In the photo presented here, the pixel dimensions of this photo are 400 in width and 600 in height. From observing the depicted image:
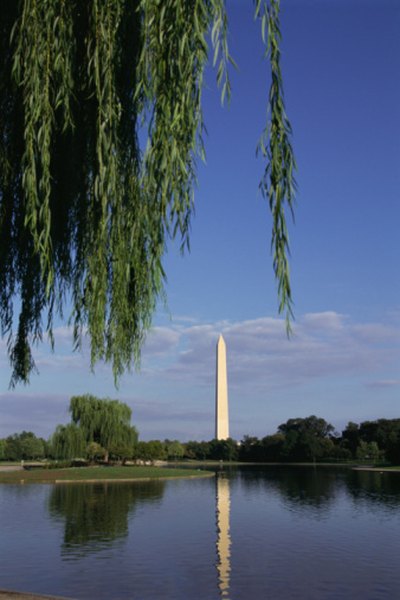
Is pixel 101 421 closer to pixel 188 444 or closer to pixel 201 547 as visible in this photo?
pixel 201 547

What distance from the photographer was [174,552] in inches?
709

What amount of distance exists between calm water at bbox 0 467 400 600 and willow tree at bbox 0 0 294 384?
29.9ft

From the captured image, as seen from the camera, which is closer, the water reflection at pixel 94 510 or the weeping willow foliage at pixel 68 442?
the water reflection at pixel 94 510

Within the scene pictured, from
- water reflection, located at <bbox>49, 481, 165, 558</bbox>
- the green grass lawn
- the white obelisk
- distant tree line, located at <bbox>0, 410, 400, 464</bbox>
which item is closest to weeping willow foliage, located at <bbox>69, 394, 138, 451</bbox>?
distant tree line, located at <bbox>0, 410, 400, 464</bbox>

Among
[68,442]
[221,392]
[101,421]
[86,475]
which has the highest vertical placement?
[221,392]

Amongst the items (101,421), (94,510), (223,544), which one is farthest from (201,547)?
(101,421)

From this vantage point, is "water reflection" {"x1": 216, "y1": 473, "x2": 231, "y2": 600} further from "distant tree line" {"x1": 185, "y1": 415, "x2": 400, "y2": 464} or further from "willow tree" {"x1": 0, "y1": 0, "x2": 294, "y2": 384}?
"distant tree line" {"x1": 185, "y1": 415, "x2": 400, "y2": 464}

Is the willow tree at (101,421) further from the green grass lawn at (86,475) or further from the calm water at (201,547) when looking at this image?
the calm water at (201,547)

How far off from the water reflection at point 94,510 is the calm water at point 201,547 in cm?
5

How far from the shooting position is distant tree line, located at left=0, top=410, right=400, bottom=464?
195 feet

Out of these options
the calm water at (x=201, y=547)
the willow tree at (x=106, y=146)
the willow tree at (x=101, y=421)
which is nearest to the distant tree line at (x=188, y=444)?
the willow tree at (x=101, y=421)

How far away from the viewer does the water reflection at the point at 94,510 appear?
64.7ft

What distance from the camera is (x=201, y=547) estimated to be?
19.0m

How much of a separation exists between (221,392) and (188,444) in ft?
148
